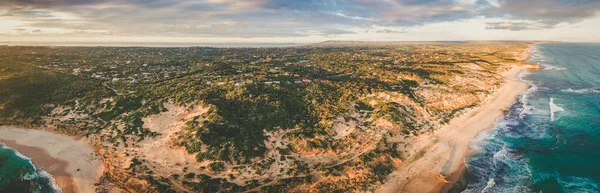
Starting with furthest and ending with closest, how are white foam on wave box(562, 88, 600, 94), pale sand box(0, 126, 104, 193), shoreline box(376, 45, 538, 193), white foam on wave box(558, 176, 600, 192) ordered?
white foam on wave box(562, 88, 600, 94), pale sand box(0, 126, 104, 193), shoreline box(376, 45, 538, 193), white foam on wave box(558, 176, 600, 192)

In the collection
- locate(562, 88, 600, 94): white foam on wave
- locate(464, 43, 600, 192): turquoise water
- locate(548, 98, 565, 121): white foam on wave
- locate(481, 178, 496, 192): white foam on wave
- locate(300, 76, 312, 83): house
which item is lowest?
locate(481, 178, 496, 192): white foam on wave

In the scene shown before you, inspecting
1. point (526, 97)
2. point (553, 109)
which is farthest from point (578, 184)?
point (526, 97)

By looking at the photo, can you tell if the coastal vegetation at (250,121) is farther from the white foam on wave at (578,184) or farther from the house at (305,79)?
the white foam on wave at (578,184)

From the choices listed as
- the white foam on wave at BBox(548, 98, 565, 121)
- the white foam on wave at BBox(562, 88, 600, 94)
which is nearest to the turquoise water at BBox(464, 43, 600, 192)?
the white foam on wave at BBox(548, 98, 565, 121)

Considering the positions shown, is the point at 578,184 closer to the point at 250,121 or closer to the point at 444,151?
the point at 444,151

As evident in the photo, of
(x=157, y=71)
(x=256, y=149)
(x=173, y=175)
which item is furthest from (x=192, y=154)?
(x=157, y=71)

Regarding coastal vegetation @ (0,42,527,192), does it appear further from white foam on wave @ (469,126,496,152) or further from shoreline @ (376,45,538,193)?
white foam on wave @ (469,126,496,152)

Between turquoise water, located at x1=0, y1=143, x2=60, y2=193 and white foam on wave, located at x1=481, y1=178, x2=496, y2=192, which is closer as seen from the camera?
white foam on wave, located at x1=481, y1=178, x2=496, y2=192

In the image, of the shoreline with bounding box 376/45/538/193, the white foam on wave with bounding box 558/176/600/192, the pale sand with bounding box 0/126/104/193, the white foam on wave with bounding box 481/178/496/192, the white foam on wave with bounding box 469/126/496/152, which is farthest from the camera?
the white foam on wave with bounding box 469/126/496/152

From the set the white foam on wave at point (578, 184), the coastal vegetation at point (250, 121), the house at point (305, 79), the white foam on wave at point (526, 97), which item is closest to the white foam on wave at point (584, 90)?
the white foam on wave at point (526, 97)
